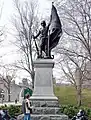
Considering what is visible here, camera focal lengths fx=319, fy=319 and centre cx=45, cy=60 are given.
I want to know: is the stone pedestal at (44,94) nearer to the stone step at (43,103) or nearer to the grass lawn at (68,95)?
the stone step at (43,103)

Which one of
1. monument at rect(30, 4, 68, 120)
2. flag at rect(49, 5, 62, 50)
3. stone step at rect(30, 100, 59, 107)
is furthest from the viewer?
flag at rect(49, 5, 62, 50)

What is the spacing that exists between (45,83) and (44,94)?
0.56 meters

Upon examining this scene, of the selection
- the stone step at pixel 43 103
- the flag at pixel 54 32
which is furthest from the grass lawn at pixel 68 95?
the stone step at pixel 43 103

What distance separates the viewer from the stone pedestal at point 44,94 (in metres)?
15.4

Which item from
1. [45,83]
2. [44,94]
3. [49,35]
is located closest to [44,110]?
[44,94]

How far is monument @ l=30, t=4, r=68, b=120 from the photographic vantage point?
15.3m

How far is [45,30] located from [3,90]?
240ft

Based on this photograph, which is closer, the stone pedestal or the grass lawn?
the stone pedestal

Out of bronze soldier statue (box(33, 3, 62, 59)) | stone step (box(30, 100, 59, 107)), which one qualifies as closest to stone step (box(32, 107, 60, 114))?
stone step (box(30, 100, 59, 107))

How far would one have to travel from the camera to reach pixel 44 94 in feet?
51.9

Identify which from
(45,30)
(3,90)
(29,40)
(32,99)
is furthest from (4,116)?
(3,90)

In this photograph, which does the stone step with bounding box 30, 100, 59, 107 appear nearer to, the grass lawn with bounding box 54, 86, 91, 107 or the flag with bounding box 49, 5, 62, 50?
the flag with bounding box 49, 5, 62, 50

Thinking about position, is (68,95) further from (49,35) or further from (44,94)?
(44,94)

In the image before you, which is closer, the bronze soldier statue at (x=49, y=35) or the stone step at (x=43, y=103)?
the stone step at (x=43, y=103)
